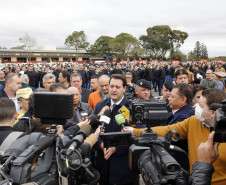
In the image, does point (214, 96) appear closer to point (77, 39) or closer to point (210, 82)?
point (210, 82)

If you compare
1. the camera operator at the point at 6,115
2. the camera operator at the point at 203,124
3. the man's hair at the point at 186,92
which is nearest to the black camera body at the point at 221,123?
the camera operator at the point at 203,124


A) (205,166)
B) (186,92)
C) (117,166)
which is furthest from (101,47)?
(205,166)

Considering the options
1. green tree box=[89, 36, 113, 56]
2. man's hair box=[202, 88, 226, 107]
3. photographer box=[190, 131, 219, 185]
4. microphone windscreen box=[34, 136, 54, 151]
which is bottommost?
photographer box=[190, 131, 219, 185]

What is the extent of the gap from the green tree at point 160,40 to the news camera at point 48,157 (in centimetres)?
6394

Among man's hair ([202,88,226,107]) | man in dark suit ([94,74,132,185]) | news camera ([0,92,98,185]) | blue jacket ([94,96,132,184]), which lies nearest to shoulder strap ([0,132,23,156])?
news camera ([0,92,98,185])

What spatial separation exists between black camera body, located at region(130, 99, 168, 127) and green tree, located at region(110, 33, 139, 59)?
2371 inches

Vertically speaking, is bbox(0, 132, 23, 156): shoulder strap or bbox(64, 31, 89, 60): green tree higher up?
bbox(64, 31, 89, 60): green tree

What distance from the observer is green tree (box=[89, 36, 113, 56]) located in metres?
64.9

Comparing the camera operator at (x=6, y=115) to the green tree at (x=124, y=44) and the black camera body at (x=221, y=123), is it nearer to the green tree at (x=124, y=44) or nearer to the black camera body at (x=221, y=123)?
the black camera body at (x=221, y=123)

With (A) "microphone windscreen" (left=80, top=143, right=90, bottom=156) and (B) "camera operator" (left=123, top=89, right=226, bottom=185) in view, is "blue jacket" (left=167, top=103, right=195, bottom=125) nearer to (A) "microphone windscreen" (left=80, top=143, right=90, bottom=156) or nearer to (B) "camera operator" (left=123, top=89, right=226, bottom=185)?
(B) "camera operator" (left=123, top=89, right=226, bottom=185)

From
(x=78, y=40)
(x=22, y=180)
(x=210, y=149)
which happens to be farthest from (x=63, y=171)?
(x=78, y=40)

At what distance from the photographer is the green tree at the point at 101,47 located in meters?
64.9

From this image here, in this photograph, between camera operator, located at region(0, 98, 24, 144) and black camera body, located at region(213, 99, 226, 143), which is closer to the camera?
black camera body, located at region(213, 99, 226, 143)

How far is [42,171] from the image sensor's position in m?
1.39
